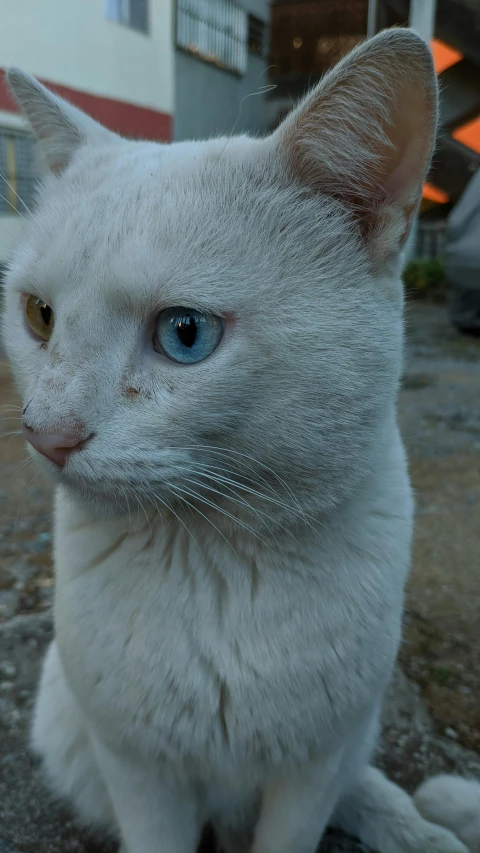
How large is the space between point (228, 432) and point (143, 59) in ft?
25.4

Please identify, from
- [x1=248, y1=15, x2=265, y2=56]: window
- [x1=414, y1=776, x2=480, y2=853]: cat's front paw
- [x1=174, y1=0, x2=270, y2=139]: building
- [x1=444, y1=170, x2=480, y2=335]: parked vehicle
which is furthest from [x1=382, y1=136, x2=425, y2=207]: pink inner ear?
[x1=248, y1=15, x2=265, y2=56]: window

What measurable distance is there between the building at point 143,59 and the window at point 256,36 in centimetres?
1

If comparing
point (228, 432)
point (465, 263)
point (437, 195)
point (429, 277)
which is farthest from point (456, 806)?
point (437, 195)

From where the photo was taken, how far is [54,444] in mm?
791

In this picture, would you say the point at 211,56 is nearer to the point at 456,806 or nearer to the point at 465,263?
the point at 465,263

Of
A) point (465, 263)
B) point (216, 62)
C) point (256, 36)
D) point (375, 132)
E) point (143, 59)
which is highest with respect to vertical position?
point (256, 36)

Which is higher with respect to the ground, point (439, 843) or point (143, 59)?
point (143, 59)

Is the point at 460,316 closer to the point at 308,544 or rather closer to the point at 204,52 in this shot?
the point at 308,544

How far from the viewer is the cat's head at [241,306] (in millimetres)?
798

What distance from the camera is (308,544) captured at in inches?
37.8

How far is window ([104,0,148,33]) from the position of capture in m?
6.75

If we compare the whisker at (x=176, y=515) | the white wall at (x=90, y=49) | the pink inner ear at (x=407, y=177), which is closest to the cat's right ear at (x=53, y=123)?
the pink inner ear at (x=407, y=177)

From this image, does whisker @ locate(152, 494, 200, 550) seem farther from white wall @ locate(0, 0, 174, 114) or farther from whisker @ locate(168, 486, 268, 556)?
white wall @ locate(0, 0, 174, 114)

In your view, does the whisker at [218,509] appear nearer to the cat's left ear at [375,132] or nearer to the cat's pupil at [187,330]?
the cat's pupil at [187,330]
